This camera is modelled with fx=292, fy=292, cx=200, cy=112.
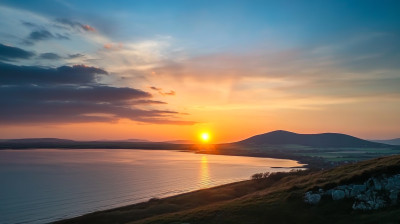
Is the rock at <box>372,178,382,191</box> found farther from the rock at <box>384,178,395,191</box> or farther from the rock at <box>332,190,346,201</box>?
the rock at <box>332,190,346,201</box>

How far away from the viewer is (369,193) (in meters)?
38.5

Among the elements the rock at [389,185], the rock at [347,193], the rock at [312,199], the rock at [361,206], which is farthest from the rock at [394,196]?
the rock at [312,199]

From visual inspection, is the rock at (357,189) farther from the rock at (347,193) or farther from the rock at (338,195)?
the rock at (338,195)

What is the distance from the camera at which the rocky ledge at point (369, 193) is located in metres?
36.4

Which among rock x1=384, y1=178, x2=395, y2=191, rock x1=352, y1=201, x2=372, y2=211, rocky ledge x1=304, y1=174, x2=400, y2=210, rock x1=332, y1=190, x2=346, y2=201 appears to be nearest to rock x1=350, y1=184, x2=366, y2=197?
rocky ledge x1=304, y1=174, x2=400, y2=210

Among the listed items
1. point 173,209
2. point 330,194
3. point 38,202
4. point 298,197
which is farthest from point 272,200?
point 38,202

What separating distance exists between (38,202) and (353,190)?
94936 mm

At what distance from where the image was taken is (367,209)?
3606cm

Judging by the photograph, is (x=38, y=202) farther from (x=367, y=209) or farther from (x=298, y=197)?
(x=367, y=209)

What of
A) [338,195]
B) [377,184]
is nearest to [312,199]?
[338,195]

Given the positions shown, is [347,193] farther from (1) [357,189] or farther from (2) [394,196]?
(2) [394,196]

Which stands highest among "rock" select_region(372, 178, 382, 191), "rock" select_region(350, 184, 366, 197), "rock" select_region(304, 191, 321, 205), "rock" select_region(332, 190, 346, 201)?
"rock" select_region(372, 178, 382, 191)

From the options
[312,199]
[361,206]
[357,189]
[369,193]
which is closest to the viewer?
[361,206]

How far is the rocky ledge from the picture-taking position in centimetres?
3638
